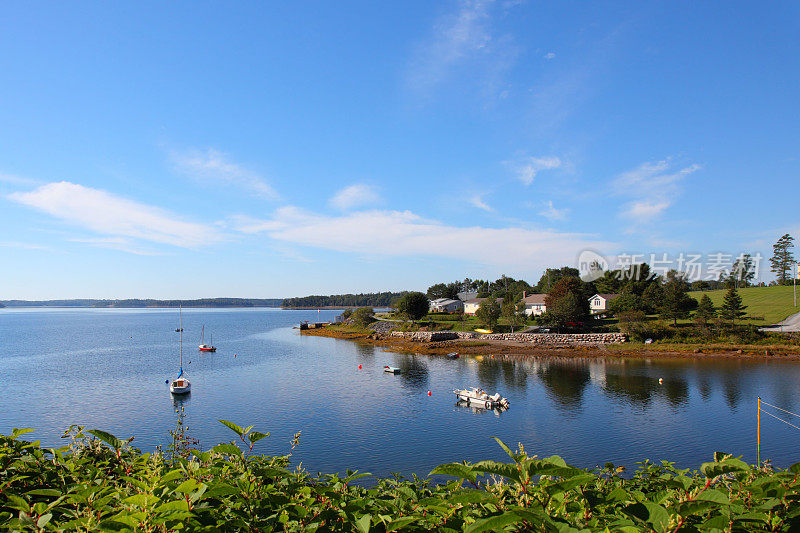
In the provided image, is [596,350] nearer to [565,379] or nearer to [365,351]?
[565,379]

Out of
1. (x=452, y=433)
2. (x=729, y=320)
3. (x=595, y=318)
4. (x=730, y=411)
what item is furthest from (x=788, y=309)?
(x=452, y=433)

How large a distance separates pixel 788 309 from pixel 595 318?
31.9 m

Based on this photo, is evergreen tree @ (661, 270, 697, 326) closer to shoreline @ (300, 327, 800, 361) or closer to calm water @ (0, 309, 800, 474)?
shoreline @ (300, 327, 800, 361)

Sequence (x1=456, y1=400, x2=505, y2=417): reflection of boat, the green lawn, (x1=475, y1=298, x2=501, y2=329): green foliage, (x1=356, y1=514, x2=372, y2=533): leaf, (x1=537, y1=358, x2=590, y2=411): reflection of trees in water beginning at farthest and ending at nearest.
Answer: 1. (x1=475, y1=298, x2=501, y2=329): green foliage
2. the green lawn
3. (x1=537, y1=358, x2=590, y2=411): reflection of trees in water
4. (x1=456, y1=400, x2=505, y2=417): reflection of boat
5. (x1=356, y1=514, x2=372, y2=533): leaf

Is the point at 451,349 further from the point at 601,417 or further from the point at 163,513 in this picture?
the point at 163,513

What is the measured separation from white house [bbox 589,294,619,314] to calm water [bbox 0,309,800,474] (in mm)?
34296

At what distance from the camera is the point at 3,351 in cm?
7338

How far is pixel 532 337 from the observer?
225 feet

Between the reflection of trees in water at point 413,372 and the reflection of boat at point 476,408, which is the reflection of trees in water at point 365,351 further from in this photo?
the reflection of boat at point 476,408

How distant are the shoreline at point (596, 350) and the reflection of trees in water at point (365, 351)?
7.63ft

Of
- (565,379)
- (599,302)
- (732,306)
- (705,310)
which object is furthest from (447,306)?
(565,379)

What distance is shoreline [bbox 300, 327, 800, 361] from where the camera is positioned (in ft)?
171

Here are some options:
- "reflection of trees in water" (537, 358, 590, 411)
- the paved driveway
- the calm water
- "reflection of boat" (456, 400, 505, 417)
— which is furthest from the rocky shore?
"reflection of boat" (456, 400, 505, 417)

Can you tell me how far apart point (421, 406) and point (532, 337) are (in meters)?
39.7
